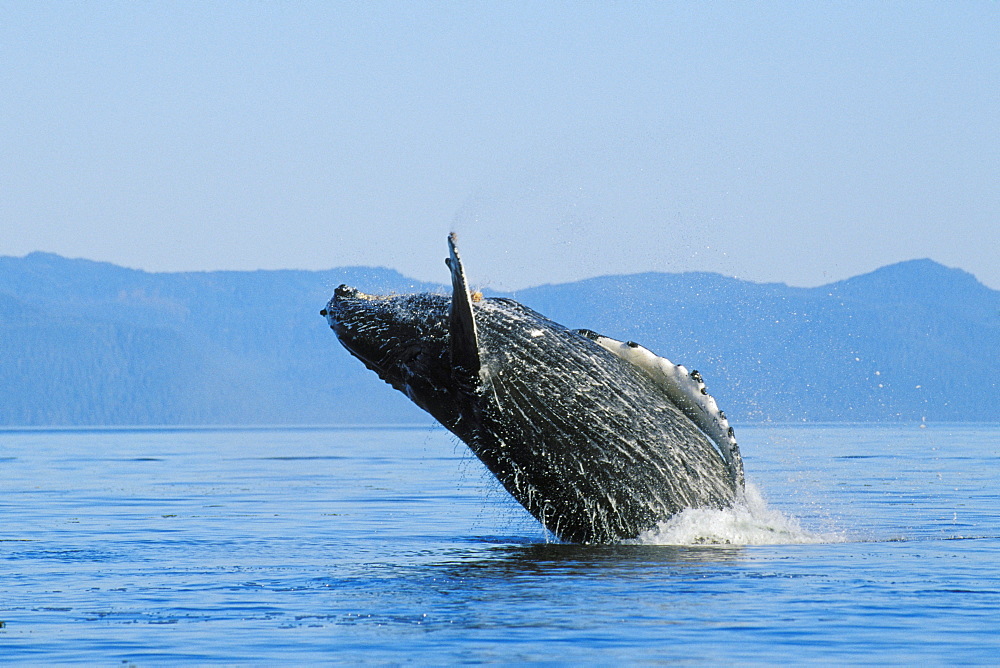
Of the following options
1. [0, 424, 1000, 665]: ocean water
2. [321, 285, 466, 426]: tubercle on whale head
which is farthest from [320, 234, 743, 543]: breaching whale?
[0, 424, 1000, 665]: ocean water

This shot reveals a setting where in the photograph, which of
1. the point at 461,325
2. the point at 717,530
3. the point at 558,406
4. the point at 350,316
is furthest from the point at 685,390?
the point at 350,316

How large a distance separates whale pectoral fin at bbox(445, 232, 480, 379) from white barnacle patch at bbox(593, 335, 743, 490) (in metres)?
1.34

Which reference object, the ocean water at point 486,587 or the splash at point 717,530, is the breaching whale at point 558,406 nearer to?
→ the splash at point 717,530

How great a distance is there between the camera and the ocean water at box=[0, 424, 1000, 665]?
26.6 ft

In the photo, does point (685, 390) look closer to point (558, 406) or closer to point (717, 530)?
point (558, 406)

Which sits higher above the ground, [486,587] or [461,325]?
[461,325]

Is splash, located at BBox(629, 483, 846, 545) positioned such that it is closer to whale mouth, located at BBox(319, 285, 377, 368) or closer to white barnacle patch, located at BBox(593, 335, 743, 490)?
white barnacle patch, located at BBox(593, 335, 743, 490)

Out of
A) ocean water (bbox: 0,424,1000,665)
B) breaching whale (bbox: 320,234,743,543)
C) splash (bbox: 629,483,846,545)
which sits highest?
breaching whale (bbox: 320,234,743,543)

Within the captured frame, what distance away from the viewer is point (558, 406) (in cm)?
1176

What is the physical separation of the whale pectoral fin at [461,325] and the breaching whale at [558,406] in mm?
22

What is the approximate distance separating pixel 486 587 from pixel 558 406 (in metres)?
2.04

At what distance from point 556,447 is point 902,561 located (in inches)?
113

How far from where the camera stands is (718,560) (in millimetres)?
11445

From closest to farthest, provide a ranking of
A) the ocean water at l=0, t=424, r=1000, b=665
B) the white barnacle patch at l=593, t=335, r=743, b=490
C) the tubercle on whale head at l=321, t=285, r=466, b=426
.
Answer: the ocean water at l=0, t=424, r=1000, b=665 → the tubercle on whale head at l=321, t=285, r=466, b=426 → the white barnacle patch at l=593, t=335, r=743, b=490
